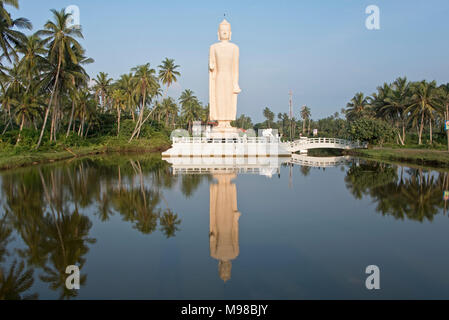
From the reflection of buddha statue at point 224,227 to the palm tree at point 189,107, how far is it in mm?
44969

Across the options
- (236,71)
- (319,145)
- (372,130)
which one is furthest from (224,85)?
(372,130)

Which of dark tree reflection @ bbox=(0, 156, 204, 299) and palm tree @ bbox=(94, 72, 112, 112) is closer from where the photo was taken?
dark tree reflection @ bbox=(0, 156, 204, 299)

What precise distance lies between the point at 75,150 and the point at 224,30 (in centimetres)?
1502

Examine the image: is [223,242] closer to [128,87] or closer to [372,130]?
[372,130]

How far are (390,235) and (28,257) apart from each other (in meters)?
5.90

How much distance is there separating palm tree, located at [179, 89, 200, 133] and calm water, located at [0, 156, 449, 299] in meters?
44.6

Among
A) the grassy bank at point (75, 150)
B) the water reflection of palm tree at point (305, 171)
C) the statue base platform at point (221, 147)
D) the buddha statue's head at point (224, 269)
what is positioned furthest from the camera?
the statue base platform at point (221, 147)

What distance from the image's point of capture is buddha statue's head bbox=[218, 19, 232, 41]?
70.8 ft

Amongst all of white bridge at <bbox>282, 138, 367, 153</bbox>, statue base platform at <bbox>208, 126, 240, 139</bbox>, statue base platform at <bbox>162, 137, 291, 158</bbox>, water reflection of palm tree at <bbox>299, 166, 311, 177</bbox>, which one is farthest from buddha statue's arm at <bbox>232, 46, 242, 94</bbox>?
white bridge at <bbox>282, 138, 367, 153</bbox>

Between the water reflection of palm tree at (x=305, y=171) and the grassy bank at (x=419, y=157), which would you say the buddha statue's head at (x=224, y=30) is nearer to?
the water reflection of palm tree at (x=305, y=171)

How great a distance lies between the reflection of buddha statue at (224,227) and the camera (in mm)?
4637

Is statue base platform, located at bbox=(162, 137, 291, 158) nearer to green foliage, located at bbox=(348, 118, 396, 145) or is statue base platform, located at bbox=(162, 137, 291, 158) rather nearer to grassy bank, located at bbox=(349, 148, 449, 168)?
grassy bank, located at bbox=(349, 148, 449, 168)

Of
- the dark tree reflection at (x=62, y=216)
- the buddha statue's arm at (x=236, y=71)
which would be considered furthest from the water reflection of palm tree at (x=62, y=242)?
the buddha statue's arm at (x=236, y=71)

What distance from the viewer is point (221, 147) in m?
20.4
